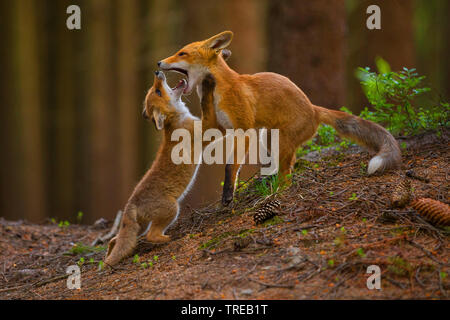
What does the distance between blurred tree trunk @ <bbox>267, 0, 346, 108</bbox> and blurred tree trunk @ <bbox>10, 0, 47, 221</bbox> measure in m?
7.35

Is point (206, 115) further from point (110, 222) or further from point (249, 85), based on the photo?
point (110, 222)

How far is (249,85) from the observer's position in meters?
6.25

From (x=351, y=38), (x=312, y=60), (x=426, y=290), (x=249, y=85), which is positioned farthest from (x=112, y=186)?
(x=426, y=290)

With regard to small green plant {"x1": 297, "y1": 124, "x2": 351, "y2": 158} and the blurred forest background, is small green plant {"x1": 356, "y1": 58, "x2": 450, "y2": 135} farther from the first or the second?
the blurred forest background

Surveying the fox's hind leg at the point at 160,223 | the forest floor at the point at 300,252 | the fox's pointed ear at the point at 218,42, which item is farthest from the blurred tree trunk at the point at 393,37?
the fox's hind leg at the point at 160,223

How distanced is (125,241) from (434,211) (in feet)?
10.8

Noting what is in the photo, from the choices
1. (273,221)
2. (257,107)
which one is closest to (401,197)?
(273,221)

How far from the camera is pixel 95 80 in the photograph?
13195 mm

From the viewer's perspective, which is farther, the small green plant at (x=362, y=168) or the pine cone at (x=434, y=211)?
the small green plant at (x=362, y=168)

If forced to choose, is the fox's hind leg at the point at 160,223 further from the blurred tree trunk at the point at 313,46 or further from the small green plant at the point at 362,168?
the blurred tree trunk at the point at 313,46

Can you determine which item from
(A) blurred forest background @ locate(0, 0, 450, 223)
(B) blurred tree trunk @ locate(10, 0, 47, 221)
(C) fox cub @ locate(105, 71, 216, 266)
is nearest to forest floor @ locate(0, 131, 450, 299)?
(C) fox cub @ locate(105, 71, 216, 266)

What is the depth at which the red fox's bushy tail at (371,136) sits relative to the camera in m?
5.25

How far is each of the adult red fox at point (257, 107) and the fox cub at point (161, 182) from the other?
0.62 feet

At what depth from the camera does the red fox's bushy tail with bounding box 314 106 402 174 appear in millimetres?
5246
